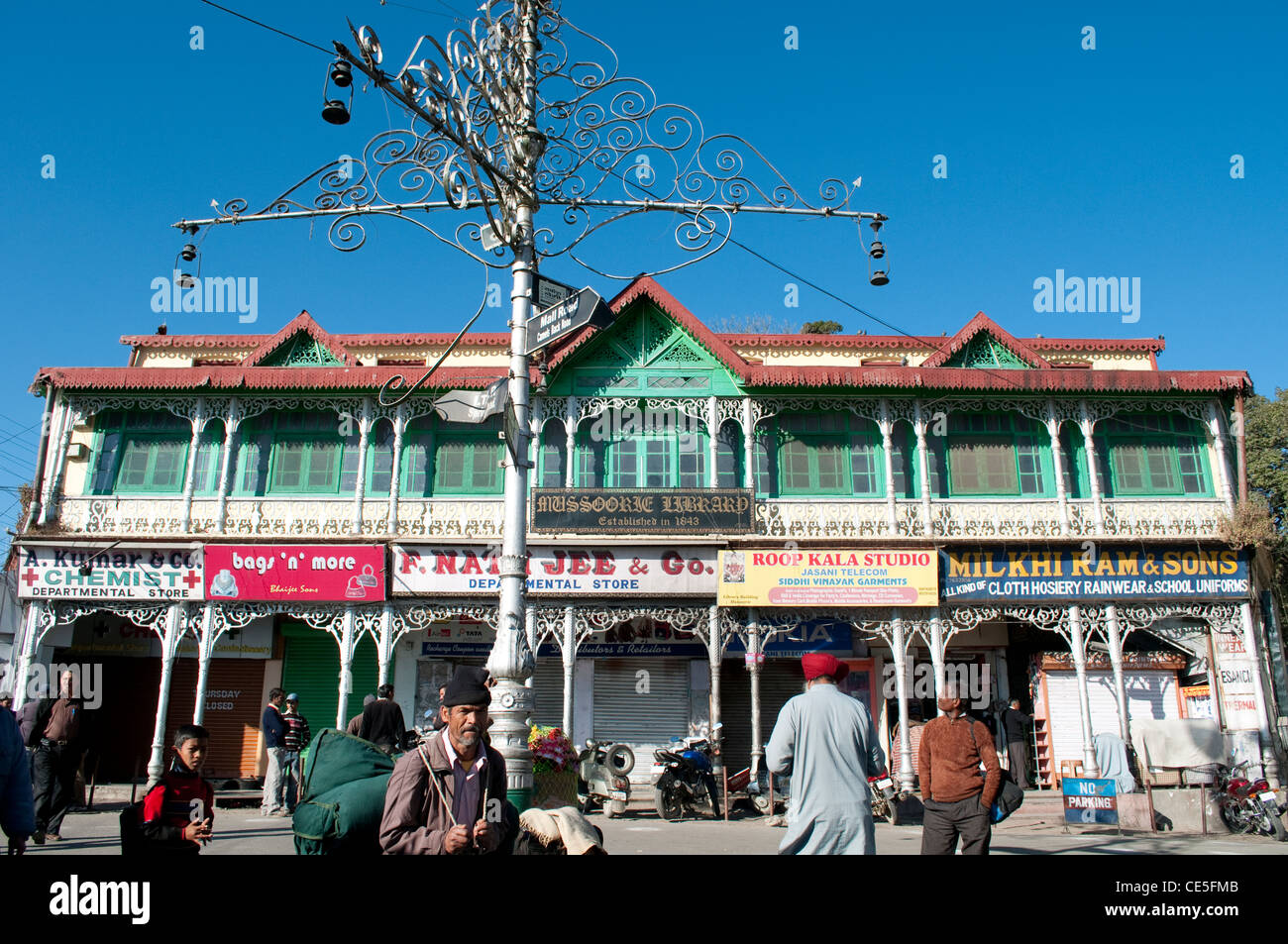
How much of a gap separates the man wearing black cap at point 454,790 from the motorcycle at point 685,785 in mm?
10158

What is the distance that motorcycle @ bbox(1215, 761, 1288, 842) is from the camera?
39.1 ft

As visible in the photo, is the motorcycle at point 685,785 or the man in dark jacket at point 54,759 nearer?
the man in dark jacket at point 54,759

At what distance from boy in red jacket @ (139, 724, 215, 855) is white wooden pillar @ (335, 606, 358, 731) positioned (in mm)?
11847

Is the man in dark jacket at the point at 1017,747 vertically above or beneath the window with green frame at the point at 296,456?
beneath

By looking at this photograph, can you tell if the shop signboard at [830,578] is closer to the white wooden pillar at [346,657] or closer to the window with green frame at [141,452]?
the white wooden pillar at [346,657]

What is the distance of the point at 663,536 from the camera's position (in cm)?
1648

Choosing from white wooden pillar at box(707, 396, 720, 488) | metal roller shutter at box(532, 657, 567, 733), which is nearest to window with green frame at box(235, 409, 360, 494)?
metal roller shutter at box(532, 657, 567, 733)

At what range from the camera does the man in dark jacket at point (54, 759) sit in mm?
9805

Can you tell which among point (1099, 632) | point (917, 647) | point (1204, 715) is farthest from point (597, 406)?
point (1204, 715)

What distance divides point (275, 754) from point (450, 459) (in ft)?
21.7

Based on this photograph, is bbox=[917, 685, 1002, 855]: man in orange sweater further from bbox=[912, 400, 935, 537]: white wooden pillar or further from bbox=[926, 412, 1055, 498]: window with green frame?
bbox=[926, 412, 1055, 498]: window with green frame

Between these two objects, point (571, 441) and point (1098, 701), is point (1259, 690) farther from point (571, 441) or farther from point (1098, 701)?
point (571, 441)

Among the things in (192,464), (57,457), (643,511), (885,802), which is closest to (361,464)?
(192,464)

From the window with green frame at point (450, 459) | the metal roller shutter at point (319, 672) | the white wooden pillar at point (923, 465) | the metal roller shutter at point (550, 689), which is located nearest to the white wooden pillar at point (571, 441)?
the window with green frame at point (450, 459)
